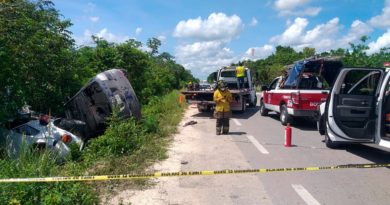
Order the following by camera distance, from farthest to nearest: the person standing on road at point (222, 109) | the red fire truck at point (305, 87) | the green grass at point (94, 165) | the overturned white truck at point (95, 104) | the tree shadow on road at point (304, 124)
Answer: the tree shadow on road at point (304, 124) → the red fire truck at point (305, 87) → the person standing on road at point (222, 109) → the overturned white truck at point (95, 104) → the green grass at point (94, 165)

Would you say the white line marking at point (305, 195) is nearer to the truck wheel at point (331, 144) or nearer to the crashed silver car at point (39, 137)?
the truck wheel at point (331, 144)

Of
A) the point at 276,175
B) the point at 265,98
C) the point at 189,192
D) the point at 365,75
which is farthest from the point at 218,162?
the point at 265,98

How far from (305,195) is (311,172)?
1.60m

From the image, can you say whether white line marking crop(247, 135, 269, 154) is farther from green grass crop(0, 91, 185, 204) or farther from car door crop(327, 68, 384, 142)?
green grass crop(0, 91, 185, 204)

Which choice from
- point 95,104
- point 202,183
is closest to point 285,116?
point 95,104

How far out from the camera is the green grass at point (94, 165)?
17.9ft

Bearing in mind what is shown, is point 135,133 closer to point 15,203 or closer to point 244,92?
point 15,203

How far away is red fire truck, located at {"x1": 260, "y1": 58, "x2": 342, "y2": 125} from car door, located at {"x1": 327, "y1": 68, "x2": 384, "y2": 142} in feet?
11.2

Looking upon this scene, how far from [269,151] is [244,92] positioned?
30.9 ft

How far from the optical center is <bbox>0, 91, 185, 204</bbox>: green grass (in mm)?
5461

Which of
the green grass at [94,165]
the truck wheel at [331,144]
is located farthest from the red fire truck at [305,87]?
the green grass at [94,165]

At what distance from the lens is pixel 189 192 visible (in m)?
6.61

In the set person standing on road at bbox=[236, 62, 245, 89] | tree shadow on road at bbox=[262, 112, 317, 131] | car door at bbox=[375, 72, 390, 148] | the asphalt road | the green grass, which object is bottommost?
the asphalt road

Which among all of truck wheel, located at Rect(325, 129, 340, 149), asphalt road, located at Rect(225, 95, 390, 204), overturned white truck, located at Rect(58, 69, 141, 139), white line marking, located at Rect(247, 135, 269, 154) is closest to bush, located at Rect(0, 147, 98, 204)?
asphalt road, located at Rect(225, 95, 390, 204)
